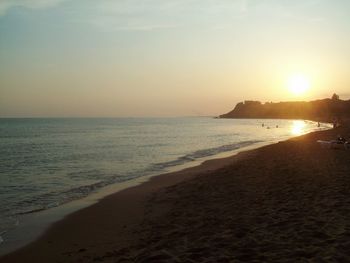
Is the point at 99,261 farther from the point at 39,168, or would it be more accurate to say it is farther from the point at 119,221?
the point at 39,168

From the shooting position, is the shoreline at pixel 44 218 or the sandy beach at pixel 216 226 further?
the shoreline at pixel 44 218

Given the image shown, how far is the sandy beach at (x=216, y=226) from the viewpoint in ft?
23.4

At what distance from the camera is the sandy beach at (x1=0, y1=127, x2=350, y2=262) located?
7141mm

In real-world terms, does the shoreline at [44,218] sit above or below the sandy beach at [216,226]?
below

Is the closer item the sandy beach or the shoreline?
the sandy beach

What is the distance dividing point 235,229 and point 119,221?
3.90 meters

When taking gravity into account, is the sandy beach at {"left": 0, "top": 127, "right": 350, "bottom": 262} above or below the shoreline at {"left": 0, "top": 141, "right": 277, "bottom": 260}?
above

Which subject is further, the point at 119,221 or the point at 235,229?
the point at 119,221

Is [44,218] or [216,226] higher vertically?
[216,226]

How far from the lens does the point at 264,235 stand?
25.7 feet

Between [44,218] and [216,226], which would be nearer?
[216,226]

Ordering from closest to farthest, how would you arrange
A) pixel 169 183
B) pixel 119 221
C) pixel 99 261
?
pixel 99 261, pixel 119 221, pixel 169 183

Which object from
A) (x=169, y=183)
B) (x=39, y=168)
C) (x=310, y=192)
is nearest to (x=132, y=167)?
(x=39, y=168)

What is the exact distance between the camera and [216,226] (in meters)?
9.00
